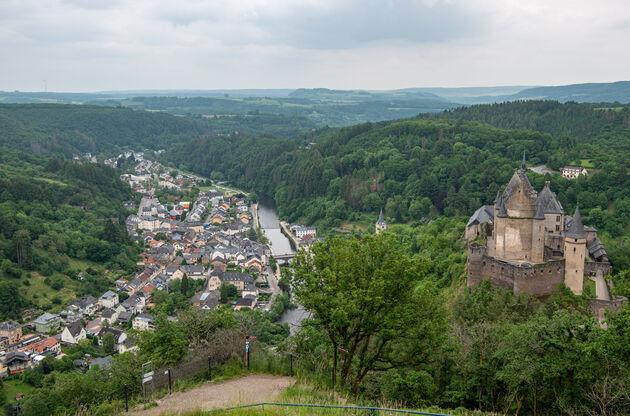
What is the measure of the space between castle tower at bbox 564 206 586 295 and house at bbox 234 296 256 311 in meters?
28.2

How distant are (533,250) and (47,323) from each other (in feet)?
127

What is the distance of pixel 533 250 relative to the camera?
28.2 meters

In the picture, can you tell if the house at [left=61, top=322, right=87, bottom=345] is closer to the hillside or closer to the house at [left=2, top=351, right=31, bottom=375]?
the house at [left=2, top=351, right=31, bottom=375]

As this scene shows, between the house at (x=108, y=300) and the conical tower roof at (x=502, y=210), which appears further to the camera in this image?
the house at (x=108, y=300)

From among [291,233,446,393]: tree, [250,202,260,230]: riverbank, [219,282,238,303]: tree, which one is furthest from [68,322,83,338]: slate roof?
[250,202,260,230]: riverbank

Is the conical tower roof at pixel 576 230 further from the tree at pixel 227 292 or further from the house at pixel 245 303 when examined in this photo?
the tree at pixel 227 292

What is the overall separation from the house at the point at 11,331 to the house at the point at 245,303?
17.7m

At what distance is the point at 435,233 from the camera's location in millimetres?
51000

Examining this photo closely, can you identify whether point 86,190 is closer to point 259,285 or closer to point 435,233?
point 259,285

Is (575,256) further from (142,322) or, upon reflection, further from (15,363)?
(15,363)

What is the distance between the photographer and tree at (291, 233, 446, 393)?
44.9 feet

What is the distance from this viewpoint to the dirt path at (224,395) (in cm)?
1291

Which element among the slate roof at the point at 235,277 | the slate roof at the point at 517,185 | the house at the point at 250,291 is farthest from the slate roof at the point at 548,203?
the slate roof at the point at 235,277

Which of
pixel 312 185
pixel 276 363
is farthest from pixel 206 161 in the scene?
pixel 276 363
